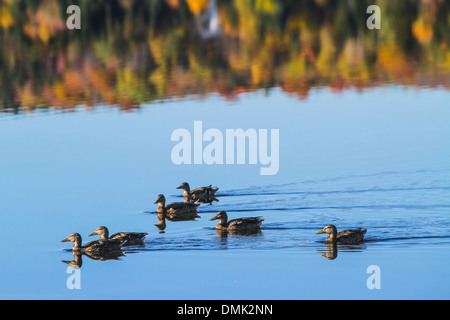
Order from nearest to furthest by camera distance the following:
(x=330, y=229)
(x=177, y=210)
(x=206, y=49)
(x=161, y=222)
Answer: (x=330, y=229), (x=161, y=222), (x=177, y=210), (x=206, y=49)

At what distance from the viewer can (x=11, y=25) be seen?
33.4 metres

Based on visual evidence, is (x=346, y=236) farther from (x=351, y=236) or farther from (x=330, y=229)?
(x=330, y=229)

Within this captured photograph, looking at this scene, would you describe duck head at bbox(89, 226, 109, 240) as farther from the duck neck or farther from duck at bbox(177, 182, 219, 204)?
duck at bbox(177, 182, 219, 204)

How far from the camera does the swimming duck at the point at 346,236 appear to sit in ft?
40.5

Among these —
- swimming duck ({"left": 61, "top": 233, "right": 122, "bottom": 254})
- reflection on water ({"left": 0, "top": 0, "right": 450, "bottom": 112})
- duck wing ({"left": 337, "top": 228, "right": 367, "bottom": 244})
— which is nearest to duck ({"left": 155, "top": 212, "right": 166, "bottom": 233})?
swimming duck ({"left": 61, "top": 233, "right": 122, "bottom": 254})

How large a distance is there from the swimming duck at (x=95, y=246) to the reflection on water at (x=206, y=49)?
9300mm

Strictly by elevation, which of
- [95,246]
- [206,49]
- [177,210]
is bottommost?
[95,246]

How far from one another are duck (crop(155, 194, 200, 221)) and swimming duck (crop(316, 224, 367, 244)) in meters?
2.34

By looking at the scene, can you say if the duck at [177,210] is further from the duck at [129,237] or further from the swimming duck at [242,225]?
the duck at [129,237]

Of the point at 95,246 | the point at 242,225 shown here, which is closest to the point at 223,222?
the point at 242,225

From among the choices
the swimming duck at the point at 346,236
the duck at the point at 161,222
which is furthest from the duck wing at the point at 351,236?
the duck at the point at 161,222

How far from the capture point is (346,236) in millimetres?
12328

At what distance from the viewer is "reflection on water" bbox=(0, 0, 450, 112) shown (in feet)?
79.9

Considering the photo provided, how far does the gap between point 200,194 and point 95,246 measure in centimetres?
246
